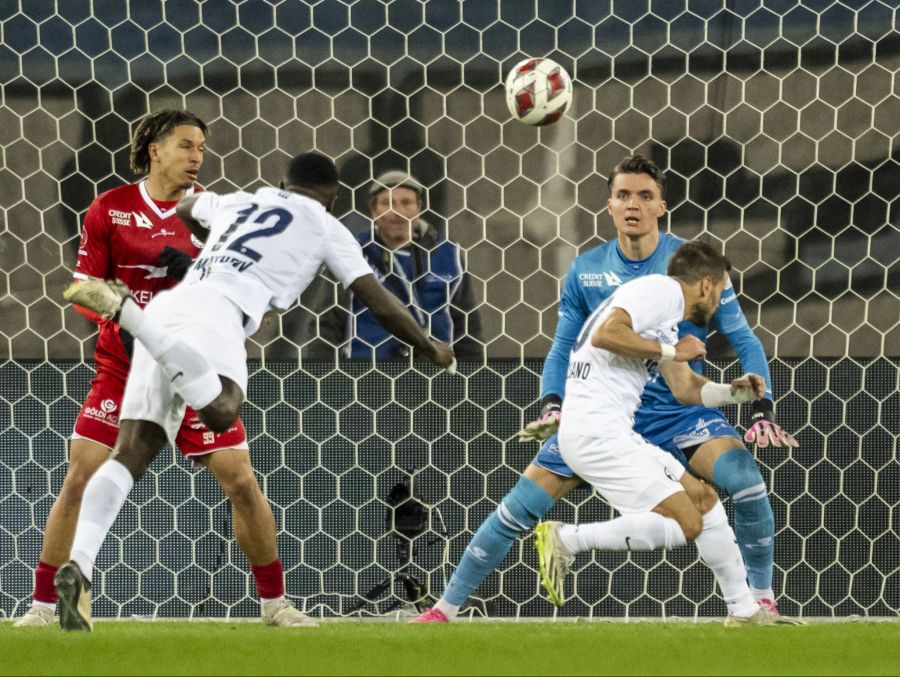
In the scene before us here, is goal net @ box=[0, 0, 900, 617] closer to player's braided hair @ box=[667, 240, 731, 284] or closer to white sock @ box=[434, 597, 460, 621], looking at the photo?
white sock @ box=[434, 597, 460, 621]

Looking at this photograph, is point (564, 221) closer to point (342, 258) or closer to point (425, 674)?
point (342, 258)

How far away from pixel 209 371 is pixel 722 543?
1.62m

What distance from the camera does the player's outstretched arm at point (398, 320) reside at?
3652mm

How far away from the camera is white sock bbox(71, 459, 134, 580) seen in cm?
329

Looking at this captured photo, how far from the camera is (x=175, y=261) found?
401 centimetres

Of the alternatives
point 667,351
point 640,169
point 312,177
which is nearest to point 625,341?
point 667,351

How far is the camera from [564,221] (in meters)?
4.88

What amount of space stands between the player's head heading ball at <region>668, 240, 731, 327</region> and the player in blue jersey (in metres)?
0.33

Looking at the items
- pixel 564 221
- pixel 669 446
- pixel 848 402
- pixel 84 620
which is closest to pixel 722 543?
pixel 669 446

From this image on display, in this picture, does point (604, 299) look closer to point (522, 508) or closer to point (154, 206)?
point (522, 508)

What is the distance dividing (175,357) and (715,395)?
166 cm

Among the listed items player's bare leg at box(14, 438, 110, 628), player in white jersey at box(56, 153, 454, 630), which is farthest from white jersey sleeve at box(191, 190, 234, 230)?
player's bare leg at box(14, 438, 110, 628)

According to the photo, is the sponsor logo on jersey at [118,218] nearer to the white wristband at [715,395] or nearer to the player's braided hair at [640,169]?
the player's braided hair at [640,169]

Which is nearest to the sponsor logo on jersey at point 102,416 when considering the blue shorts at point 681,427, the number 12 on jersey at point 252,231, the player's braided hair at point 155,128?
the number 12 on jersey at point 252,231
